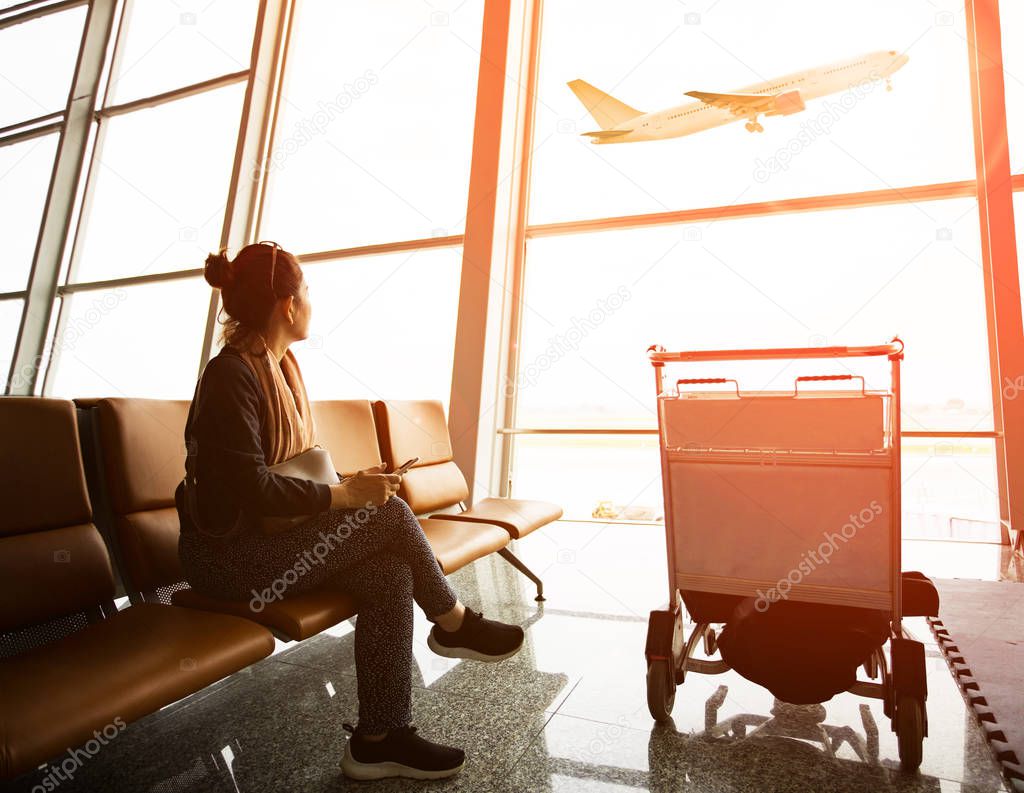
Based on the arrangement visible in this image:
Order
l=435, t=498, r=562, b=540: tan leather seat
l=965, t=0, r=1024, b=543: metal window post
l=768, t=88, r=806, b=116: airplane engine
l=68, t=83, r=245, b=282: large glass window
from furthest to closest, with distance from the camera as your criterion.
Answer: l=68, t=83, r=245, b=282: large glass window
l=768, t=88, r=806, b=116: airplane engine
l=965, t=0, r=1024, b=543: metal window post
l=435, t=498, r=562, b=540: tan leather seat

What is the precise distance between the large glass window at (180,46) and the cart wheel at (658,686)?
5829mm

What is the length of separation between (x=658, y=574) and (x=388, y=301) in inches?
113

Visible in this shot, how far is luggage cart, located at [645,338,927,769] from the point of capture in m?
1.17

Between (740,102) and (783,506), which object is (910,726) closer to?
(783,506)

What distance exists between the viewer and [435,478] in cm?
264

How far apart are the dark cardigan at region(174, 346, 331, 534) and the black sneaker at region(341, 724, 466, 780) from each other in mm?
489

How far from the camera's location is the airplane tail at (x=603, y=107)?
404 centimetres

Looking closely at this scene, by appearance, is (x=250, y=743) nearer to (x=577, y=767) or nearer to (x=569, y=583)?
(x=577, y=767)

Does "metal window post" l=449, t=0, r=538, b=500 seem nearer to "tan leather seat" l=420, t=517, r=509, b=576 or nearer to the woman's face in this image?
"tan leather seat" l=420, t=517, r=509, b=576

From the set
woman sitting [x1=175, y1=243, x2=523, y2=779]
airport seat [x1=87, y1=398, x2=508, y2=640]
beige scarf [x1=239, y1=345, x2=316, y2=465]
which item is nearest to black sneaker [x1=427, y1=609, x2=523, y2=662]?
woman sitting [x1=175, y1=243, x2=523, y2=779]

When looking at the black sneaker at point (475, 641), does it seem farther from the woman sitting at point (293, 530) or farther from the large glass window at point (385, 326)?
the large glass window at point (385, 326)

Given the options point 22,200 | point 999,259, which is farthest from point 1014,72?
point 22,200

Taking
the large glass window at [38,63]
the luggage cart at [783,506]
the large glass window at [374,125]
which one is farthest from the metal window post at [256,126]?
the luggage cart at [783,506]

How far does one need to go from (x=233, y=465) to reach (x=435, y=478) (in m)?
1.49
